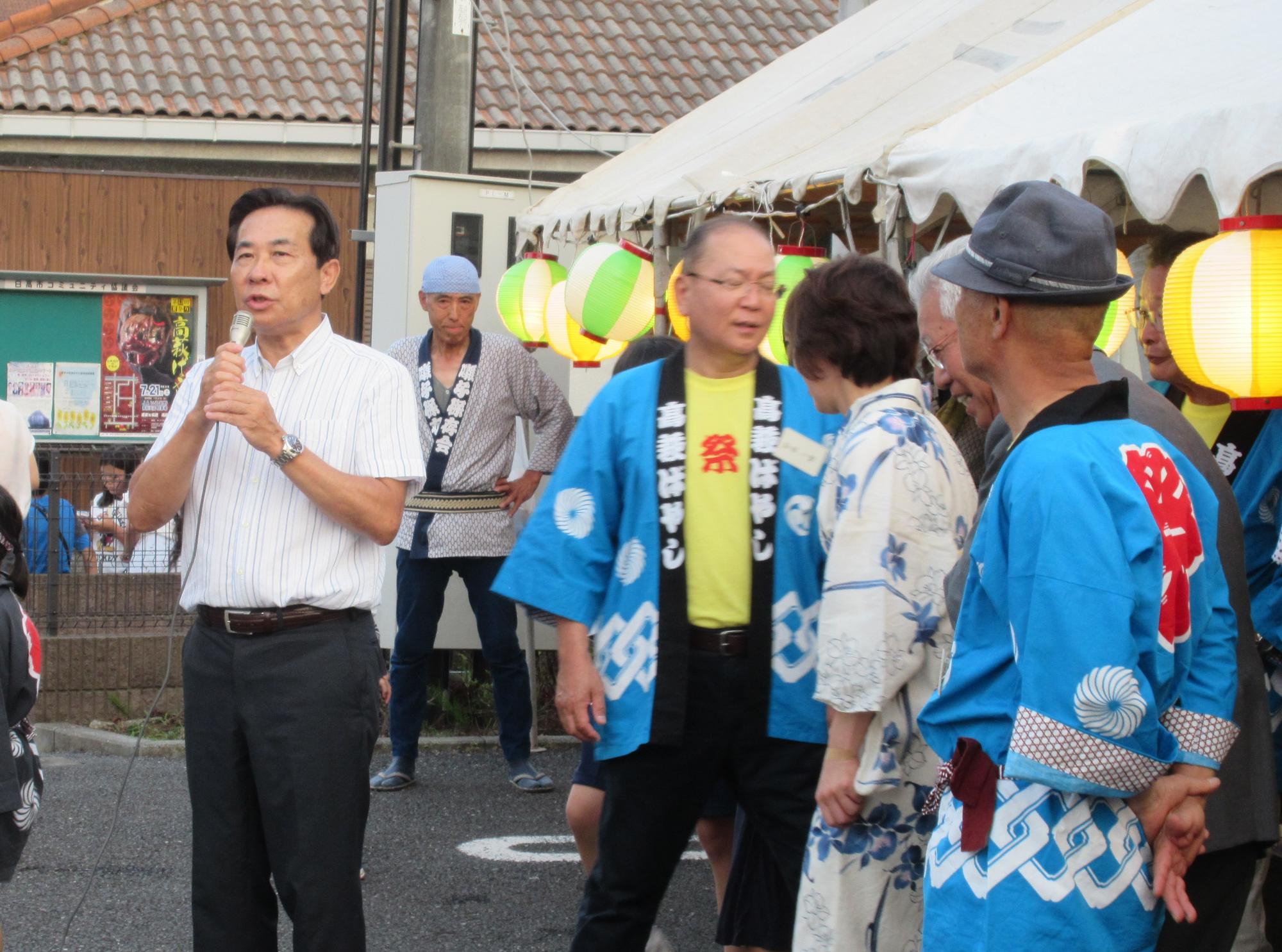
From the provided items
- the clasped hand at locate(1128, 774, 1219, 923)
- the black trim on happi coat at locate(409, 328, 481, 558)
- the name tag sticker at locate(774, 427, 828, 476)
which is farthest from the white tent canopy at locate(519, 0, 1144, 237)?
the clasped hand at locate(1128, 774, 1219, 923)

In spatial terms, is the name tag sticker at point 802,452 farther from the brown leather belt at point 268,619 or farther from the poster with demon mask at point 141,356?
the poster with demon mask at point 141,356

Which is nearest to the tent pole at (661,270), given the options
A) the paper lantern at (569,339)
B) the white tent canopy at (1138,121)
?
the paper lantern at (569,339)

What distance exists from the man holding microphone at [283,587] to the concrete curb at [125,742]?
3.98m

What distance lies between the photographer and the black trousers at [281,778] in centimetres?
296

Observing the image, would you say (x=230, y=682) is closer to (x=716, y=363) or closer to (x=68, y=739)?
(x=716, y=363)

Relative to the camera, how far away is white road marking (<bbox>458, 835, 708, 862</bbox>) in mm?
5387

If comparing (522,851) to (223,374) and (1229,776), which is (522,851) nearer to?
(223,374)

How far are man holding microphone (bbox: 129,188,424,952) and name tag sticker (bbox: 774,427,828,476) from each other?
0.80 metres

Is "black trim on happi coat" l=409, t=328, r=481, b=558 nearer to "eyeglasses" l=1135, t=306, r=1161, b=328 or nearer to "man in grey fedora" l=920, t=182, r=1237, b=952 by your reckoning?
"eyeglasses" l=1135, t=306, r=1161, b=328

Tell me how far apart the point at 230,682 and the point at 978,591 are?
5.50 feet

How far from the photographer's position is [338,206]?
1375 cm

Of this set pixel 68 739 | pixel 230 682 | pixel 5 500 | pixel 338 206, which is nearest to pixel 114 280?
pixel 338 206

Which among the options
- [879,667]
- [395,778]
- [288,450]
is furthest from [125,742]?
[879,667]

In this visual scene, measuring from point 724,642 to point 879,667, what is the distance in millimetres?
417
